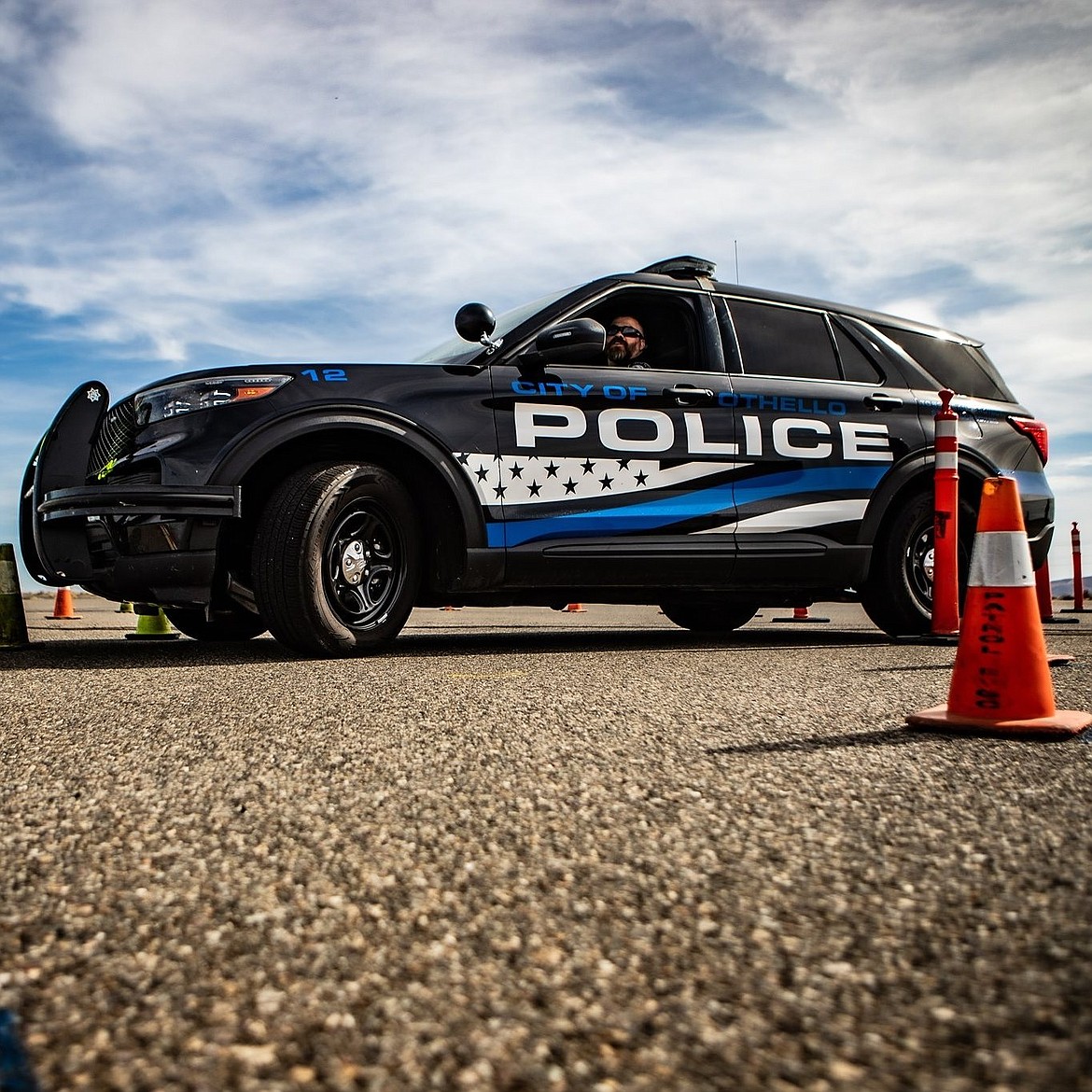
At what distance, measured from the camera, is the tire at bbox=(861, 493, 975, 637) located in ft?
18.0

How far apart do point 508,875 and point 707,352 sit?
4.02m

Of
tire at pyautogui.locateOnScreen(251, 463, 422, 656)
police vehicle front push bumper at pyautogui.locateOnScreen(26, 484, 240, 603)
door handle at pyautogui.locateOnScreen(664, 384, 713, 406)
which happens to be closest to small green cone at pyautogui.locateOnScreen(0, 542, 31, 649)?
police vehicle front push bumper at pyautogui.locateOnScreen(26, 484, 240, 603)

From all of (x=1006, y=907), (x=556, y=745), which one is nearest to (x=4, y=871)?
(x=556, y=745)

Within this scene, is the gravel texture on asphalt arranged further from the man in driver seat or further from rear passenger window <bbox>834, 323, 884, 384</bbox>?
rear passenger window <bbox>834, 323, 884, 384</bbox>

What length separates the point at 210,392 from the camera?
4250 mm

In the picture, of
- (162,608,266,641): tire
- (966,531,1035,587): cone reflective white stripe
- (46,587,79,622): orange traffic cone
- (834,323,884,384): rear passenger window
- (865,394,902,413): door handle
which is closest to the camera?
(966,531,1035,587): cone reflective white stripe

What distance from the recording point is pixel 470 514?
4516 mm

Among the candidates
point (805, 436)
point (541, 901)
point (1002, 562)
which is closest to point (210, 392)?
point (805, 436)

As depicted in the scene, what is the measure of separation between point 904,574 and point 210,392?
139 inches

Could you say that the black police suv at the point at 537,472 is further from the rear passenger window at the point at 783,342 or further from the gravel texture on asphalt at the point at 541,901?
the gravel texture on asphalt at the point at 541,901

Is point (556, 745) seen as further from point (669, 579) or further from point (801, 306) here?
point (801, 306)

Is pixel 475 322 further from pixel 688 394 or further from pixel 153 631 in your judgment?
pixel 153 631

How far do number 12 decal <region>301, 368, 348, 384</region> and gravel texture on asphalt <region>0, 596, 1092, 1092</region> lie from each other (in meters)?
1.83

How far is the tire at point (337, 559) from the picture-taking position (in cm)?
415
